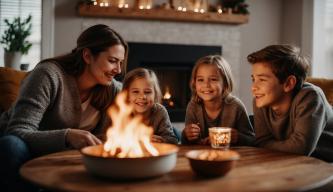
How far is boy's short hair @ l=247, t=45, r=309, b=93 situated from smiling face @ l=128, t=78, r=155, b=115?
1.88 feet

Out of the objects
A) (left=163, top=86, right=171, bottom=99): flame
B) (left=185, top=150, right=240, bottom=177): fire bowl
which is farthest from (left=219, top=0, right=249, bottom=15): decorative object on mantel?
(left=185, top=150, right=240, bottom=177): fire bowl

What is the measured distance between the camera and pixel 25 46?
13.7ft

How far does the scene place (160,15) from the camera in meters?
4.28

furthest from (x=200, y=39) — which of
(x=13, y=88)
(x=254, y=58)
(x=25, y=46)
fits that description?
(x=254, y=58)

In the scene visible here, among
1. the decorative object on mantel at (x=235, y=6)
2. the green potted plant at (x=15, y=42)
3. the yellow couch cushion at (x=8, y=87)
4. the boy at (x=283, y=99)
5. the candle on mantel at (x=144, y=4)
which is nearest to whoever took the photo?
the boy at (x=283, y=99)

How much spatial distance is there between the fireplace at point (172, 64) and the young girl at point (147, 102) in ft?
7.03

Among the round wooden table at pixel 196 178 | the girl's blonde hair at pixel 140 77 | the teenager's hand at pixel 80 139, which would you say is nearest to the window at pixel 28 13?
the girl's blonde hair at pixel 140 77

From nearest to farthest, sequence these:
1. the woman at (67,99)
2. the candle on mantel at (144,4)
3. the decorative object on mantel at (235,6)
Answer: the woman at (67,99) < the candle on mantel at (144,4) < the decorative object on mantel at (235,6)

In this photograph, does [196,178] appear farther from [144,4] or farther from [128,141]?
[144,4]

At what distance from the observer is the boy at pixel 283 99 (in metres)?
1.71

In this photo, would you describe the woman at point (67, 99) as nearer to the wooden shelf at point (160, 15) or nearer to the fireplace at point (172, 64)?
the wooden shelf at point (160, 15)

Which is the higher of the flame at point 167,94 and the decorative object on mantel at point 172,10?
the decorative object on mantel at point 172,10

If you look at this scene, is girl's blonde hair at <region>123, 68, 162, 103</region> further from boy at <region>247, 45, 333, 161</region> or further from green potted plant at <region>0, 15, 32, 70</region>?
green potted plant at <region>0, 15, 32, 70</region>

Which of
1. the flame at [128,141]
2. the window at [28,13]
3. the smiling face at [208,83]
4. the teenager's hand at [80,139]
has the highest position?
the window at [28,13]
